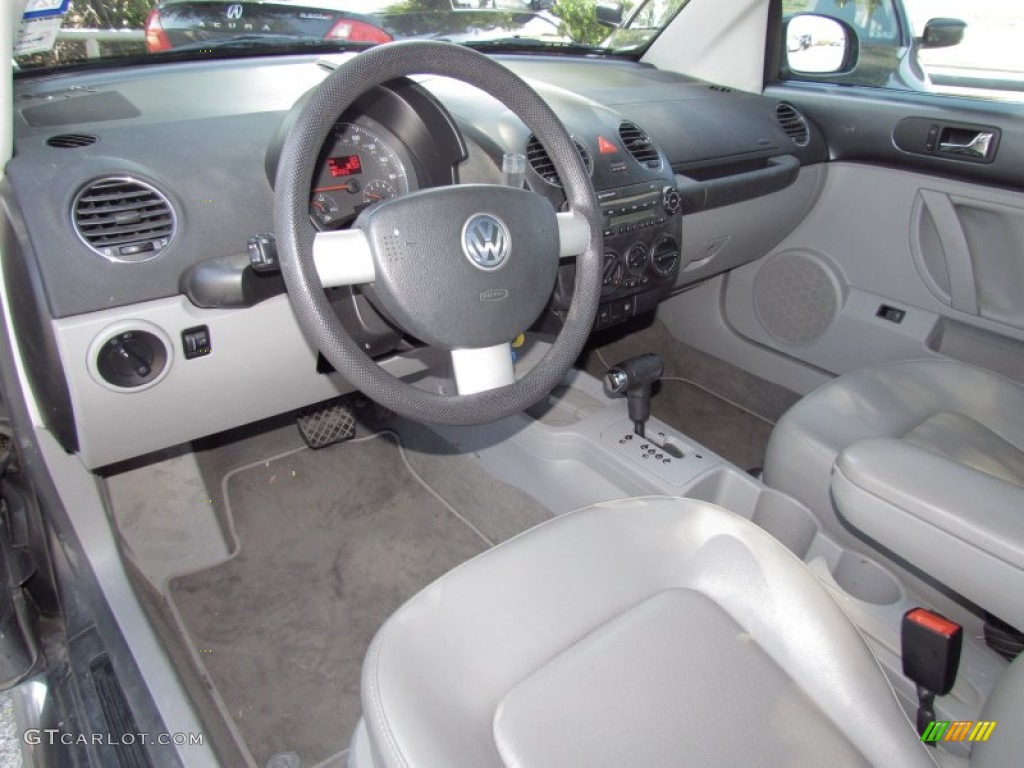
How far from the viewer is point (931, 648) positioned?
104 centimetres

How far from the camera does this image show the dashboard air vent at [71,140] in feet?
4.06

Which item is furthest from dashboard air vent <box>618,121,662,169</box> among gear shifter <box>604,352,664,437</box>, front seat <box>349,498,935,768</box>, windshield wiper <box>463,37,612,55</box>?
front seat <box>349,498,935,768</box>

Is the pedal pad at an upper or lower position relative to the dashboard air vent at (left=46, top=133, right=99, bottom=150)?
lower

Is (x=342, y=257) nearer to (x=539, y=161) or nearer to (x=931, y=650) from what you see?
(x=539, y=161)

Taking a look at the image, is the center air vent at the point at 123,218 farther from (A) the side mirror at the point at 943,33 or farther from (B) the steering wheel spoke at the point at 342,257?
(A) the side mirror at the point at 943,33

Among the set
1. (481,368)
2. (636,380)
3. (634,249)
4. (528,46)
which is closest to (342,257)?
(481,368)

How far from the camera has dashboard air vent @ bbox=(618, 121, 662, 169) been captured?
1.73 meters

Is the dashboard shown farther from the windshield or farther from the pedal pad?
the pedal pad

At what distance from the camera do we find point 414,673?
931mm

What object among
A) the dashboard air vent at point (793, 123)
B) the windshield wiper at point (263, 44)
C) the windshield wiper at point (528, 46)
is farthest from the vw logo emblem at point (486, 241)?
the dashboard air vent at point (793, 123)

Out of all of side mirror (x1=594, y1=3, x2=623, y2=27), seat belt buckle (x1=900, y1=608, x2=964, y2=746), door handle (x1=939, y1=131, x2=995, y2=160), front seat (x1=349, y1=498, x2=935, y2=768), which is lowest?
seat belt buckle (x1=900, y1=608, x2=964, y2=746)

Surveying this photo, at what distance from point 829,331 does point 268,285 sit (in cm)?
179

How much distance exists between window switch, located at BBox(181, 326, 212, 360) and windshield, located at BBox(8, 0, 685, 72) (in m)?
0.49

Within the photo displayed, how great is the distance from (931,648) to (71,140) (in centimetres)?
159
